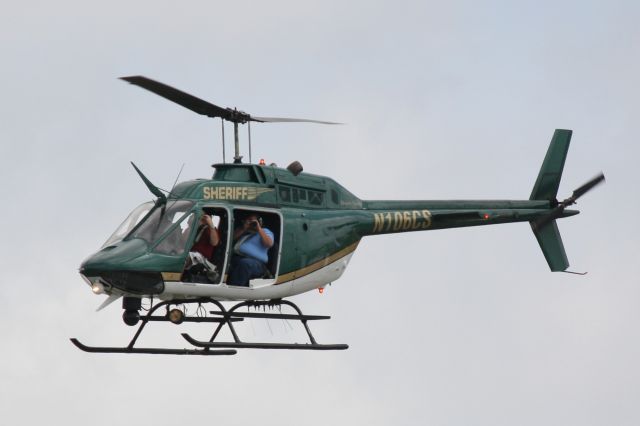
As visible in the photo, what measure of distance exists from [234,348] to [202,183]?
237 centimetres

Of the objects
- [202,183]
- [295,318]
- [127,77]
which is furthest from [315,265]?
[127,77]

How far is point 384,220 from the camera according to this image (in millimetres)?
22438

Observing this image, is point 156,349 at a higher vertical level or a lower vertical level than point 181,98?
lower

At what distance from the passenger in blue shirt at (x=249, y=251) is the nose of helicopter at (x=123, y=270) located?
1.41m

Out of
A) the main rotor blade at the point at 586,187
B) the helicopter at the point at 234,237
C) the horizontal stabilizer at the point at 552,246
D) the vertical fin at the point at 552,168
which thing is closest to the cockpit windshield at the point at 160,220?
the helicopter at the point at 234,237

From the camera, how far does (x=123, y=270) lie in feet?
61.9

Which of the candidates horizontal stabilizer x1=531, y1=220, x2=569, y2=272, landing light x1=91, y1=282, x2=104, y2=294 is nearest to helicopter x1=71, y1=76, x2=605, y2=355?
landing light x1=91, y1=282, x2=104, y2=294

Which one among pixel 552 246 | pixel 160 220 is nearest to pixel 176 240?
pixel 160 220

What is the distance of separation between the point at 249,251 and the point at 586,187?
7.42 meters

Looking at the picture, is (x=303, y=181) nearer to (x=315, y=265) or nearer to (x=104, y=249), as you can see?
(x=315, y=265)

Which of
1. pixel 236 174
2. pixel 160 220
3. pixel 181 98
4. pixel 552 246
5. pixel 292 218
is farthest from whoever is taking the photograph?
pixel 552 246

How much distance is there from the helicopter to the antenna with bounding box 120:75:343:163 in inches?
0.6

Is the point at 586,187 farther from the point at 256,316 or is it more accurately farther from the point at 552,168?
the point at 256,316

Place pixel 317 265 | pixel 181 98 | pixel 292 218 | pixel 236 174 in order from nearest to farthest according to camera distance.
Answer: pixel 181 98 < pixel 236 174 < pixel 292 218 < pixel 317 265
